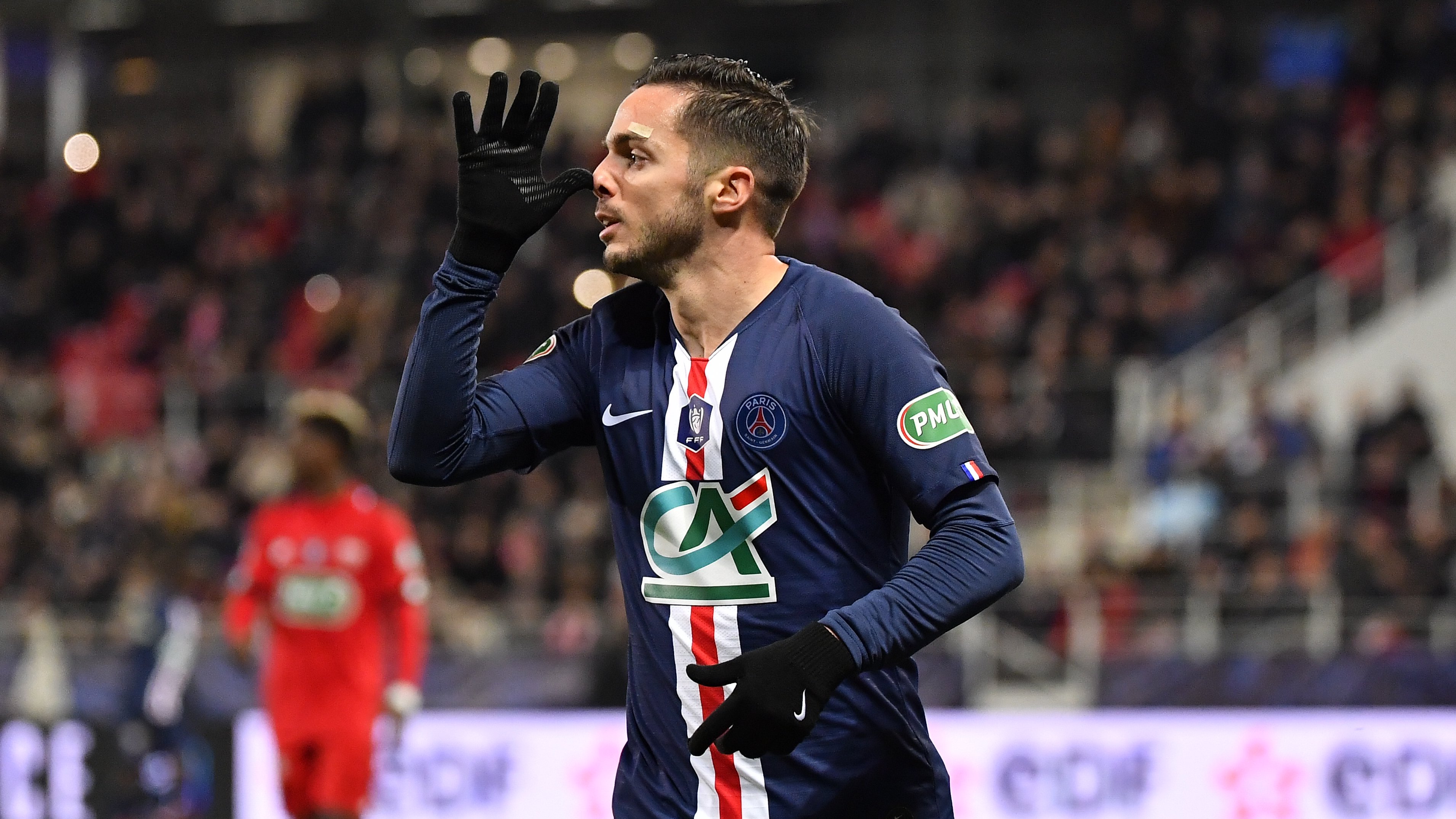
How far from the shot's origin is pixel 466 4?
76.5 feet

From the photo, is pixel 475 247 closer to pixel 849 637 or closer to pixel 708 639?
pixel 708 639

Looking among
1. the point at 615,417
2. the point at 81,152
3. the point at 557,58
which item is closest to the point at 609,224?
the point at 615,417

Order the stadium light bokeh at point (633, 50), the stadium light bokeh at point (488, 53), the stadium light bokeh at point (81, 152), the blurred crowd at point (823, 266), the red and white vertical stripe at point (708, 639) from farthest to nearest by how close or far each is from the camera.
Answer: the stadium light bokeh at point (488, 53) → the stadium light bokeh at point (633, 50) → the stadium light bokeh at point (81, 152) → the blurred crowd at point (823, 266) → the red and white vertical stripe at point (708, 639)

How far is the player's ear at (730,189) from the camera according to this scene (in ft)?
11.1

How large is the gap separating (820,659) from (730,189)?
3.10ft

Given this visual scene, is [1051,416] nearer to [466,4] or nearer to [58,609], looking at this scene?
[58,609]

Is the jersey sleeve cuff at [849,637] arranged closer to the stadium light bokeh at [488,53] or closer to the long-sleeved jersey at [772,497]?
the long-sleeved jersey at [772,497]

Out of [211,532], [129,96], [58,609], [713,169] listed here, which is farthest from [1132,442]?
[129,96]

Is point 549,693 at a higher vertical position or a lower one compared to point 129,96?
lower

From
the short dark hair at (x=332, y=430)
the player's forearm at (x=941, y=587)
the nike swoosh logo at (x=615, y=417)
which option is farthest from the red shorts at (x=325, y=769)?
the player's forearm at (x=941, y=587)

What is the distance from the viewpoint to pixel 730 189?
341 centimetres

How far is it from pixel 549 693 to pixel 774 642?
30.1 ft

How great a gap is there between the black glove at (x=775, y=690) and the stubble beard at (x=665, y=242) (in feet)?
2.64

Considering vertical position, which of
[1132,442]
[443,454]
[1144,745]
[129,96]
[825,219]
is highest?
[129,96]
